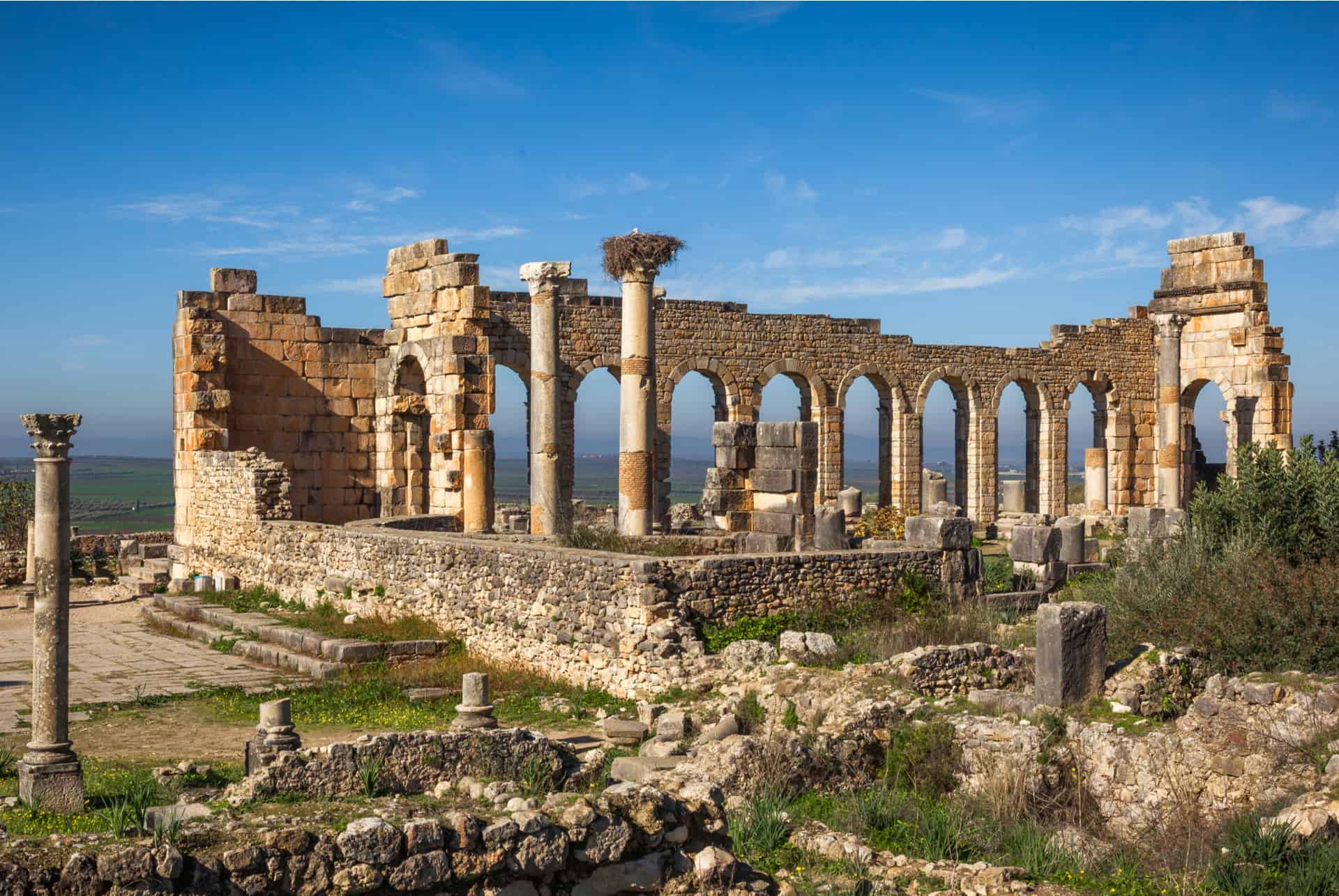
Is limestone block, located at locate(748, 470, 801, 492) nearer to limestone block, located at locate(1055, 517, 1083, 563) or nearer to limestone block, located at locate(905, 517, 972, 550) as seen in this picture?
limestone block, located at locate(905, 517, 972, 550)

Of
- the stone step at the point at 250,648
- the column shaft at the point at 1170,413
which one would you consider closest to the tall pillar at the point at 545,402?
the stone step at the point at 250,648

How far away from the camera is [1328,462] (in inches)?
564

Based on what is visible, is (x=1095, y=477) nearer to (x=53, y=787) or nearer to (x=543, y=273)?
(x=543, y=273)

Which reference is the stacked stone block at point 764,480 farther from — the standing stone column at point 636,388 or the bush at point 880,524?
the bush at point 880,524

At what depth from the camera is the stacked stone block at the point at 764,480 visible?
1758 cm

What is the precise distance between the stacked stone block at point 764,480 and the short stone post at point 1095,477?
16.6m

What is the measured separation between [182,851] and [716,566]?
727 cm

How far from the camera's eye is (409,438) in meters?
21.2

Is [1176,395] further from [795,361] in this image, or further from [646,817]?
[646,817]

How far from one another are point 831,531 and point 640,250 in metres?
4.43

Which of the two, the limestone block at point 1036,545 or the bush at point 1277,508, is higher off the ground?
the bush at point 1277,508

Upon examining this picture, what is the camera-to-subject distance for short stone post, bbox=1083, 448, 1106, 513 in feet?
108

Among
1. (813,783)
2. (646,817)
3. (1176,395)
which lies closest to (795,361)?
(1176,395)

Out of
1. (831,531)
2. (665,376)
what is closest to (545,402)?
(831,531)
